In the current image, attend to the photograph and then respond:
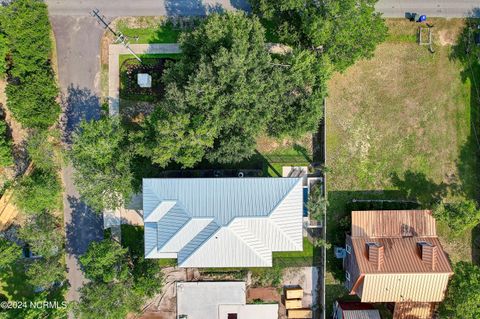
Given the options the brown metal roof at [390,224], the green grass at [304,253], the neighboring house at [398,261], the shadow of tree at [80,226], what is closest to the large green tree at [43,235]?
the shadow of tree at [80,226]

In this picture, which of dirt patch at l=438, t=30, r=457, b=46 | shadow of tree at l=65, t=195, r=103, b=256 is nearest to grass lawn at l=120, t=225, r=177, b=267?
shadow of tree at l=65, t=195, r=103, b=256

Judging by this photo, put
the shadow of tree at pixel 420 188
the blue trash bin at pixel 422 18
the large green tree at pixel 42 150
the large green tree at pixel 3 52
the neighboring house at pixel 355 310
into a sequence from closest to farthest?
the large green tree at pixel 3 52
the large green tree at pixel 42 150
the neighboring house at pixel 355 310
the blue trash bin at pixel 422 18
the shadow of tree at pixel 420 188

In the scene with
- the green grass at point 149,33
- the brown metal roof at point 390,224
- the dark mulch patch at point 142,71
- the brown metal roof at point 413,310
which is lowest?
the brown metal roof at point 413,310

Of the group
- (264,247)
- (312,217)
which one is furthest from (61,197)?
(312,217)

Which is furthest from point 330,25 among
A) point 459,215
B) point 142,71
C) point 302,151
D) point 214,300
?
point 214,300

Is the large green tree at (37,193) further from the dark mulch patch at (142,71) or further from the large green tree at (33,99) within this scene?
the dark mulch patch at (142,71)

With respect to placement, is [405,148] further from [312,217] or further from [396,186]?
[312,217]

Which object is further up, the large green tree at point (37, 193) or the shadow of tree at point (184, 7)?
the shadow of tree at point (184, 7)
